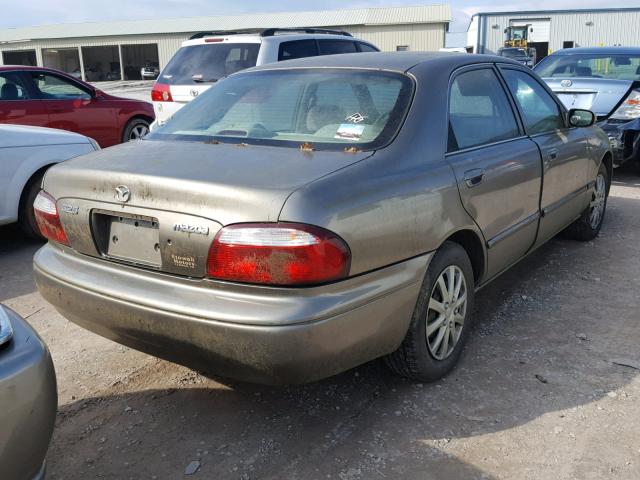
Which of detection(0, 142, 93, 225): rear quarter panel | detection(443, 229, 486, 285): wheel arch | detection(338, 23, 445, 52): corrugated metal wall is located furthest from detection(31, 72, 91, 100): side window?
detection(338, 23, 445, 52): corrugated metal wall

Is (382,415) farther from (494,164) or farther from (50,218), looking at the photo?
(50,218)

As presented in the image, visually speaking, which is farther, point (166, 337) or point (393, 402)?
point (393, 402)

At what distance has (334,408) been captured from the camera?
3010 mm

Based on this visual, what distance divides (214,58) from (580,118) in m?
4.67

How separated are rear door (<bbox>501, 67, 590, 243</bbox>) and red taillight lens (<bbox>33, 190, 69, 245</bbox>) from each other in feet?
9.19

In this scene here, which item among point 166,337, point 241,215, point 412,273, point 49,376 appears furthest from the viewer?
point 412,273

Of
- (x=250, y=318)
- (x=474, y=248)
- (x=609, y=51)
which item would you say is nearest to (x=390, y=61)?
(x=474, y=248)

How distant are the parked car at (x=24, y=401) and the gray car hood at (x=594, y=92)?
7.49 m

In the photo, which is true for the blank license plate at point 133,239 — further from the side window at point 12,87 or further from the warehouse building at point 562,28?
the warehouse building at point 562,28

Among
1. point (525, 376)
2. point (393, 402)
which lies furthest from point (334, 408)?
point (525, 376)

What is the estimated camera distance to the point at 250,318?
92.4 inches

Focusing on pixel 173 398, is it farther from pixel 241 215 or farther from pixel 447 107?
pixel 447 107

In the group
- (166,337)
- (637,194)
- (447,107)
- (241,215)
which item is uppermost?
(447,107)

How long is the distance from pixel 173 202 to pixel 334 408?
1246mm
